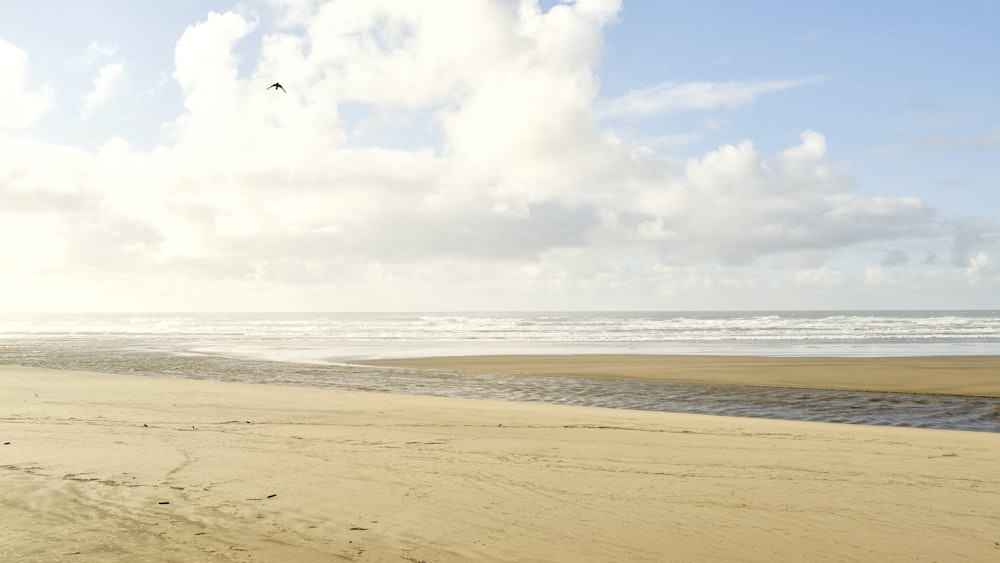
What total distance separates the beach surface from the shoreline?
910 cm

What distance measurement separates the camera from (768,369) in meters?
23.6

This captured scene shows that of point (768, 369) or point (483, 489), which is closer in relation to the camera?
point (483, 489)

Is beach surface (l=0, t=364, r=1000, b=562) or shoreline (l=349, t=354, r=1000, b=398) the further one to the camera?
shoreline (l=349, t=354, r=1000, b=398)

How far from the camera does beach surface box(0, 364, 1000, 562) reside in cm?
→ 509

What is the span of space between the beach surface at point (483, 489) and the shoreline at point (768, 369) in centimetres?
910

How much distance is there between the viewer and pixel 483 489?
22.0 ft

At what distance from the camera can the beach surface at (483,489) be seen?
5094 millimetres

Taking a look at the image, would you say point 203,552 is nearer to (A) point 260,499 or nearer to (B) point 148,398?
(A) point 260,499

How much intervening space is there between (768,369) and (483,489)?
1964cm

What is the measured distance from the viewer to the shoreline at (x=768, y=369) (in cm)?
1945

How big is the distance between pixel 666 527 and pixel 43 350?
3918 cm

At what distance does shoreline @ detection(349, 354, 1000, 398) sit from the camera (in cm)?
1945

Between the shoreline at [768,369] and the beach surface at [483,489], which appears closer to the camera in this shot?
the beach surface at [483,489]

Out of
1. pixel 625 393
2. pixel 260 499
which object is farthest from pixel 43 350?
pixel 260 499
